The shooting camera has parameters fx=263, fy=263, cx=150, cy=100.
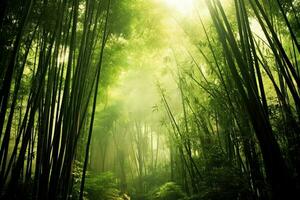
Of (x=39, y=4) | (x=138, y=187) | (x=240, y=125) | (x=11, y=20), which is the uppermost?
(x=39, y=4)

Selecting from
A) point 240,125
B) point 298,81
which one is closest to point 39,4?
point 240,125

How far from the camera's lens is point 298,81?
1869 millimetres

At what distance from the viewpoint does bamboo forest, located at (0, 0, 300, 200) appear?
78.7 inches

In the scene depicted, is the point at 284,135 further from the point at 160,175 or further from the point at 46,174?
the point at 160,175

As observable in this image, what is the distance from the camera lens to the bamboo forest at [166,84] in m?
2.00

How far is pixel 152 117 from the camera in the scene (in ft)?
38.0

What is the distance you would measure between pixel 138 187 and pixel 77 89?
31.9 ft

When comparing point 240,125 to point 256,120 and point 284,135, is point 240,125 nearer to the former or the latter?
point 284,135

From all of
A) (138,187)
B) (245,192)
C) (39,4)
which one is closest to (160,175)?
(138,187)

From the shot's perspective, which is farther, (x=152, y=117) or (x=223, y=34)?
(x=152, y=117)

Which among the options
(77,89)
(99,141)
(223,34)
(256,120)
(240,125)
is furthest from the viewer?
(99,141)

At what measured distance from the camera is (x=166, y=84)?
9062 mm

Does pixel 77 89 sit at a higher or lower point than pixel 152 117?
lower

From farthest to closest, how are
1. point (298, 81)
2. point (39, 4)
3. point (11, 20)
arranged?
point (39, 4) → point (11, 20) → point (298, 81)
